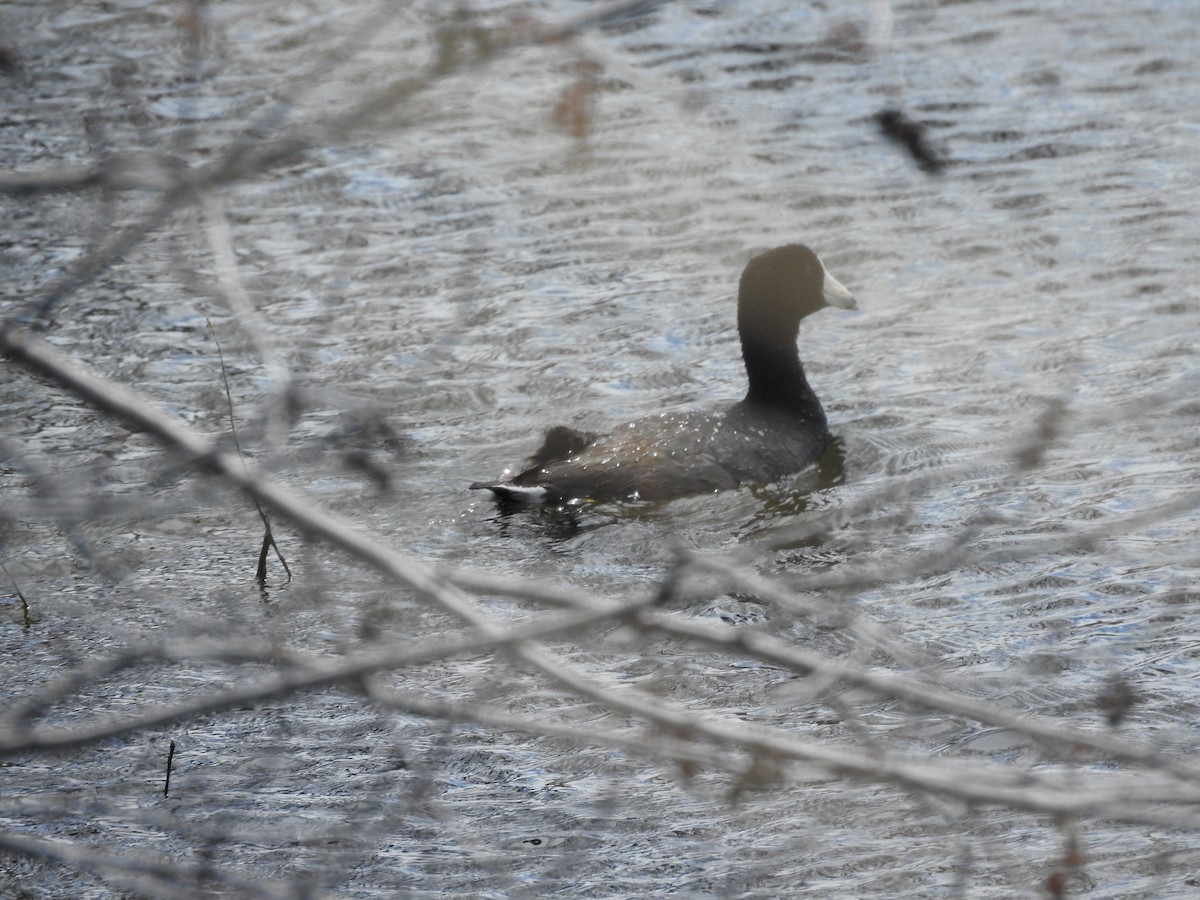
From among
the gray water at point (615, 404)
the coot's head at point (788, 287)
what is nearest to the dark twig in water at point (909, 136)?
the gray water at point (615, 404)

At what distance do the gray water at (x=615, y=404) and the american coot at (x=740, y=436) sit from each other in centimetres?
16

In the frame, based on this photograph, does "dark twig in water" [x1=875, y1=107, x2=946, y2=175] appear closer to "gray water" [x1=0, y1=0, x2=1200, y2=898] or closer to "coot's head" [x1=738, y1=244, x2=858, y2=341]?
"gray water" [x1=0, y1=0, x2=1200, y2=898]

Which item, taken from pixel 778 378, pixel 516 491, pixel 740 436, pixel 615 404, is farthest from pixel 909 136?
pixel 615 404

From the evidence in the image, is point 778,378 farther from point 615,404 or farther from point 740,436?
point 615,404

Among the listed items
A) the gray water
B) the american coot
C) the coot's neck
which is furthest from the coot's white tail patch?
the coot's neck

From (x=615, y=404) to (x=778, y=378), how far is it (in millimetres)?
861

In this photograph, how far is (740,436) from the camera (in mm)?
8422

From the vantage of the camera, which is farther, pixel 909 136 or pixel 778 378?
pixel 778 378

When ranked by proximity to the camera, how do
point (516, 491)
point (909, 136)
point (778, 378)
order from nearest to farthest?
1. point (909, 136)
2. point (516, 491)
3. point (778, 378)

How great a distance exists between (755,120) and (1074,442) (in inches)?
206

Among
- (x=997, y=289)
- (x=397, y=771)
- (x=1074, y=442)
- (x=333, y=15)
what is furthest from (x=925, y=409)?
(x=333, y=15)

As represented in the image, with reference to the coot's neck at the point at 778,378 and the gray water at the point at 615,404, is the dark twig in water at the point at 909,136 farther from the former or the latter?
the coot's neck at the point at 778,378

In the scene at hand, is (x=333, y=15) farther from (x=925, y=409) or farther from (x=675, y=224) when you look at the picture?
(x=925, y=409)

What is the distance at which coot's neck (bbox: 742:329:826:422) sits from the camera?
8781mm
